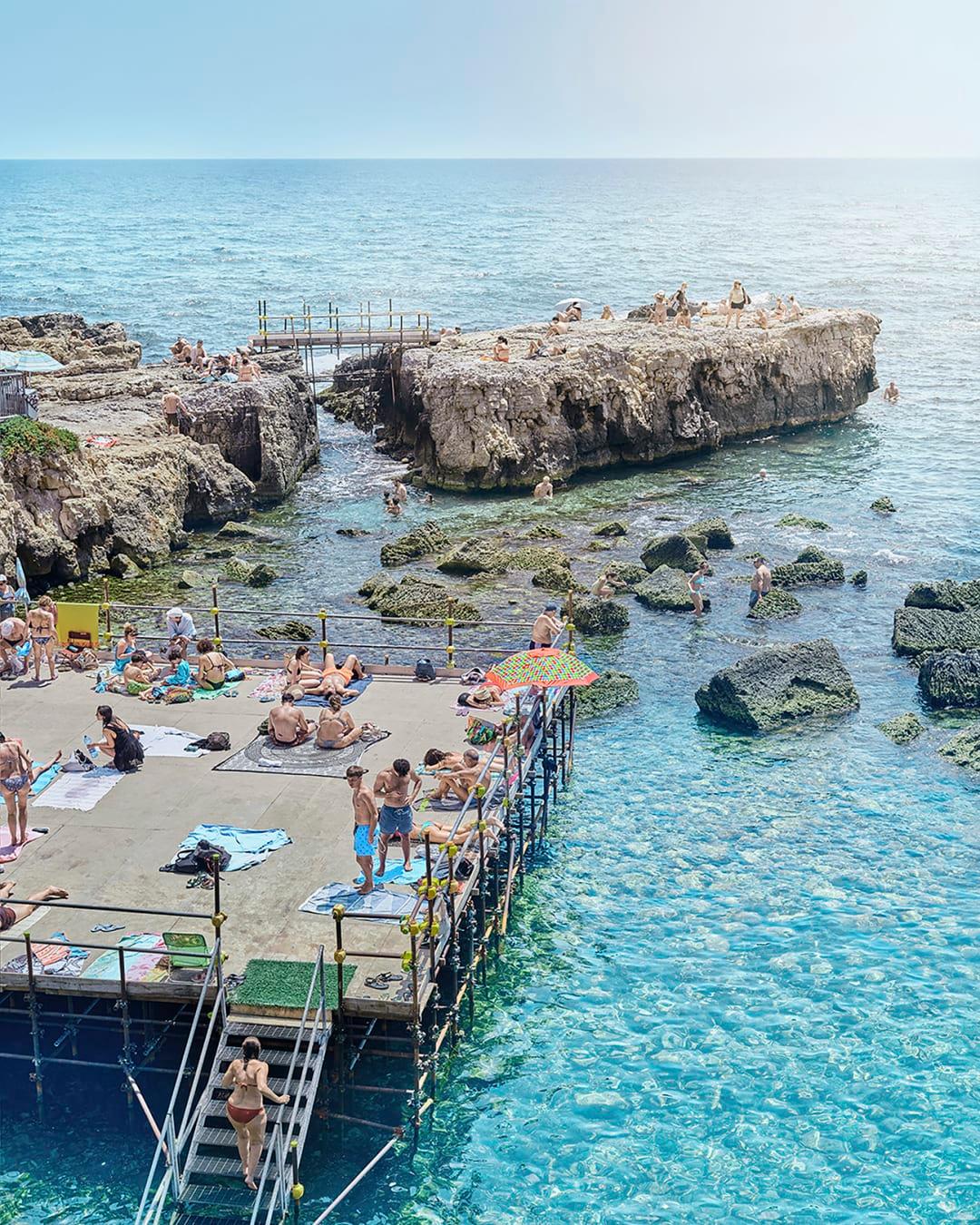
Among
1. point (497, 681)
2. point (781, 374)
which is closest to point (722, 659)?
point (497, 681)

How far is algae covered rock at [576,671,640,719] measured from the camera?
105 ft

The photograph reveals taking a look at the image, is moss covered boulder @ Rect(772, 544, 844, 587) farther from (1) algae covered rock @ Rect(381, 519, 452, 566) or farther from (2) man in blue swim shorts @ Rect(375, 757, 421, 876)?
(2) man in blue swim shorts @ Rect(375, 757, 421, 876)

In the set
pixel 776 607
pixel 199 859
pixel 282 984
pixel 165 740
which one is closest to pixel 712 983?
pixel 282 984

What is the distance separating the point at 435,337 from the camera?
6272cm

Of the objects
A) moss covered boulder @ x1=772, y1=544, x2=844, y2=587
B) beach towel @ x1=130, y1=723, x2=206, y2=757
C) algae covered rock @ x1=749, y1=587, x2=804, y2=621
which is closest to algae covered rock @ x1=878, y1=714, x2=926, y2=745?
algae covered rock @ x1=749, y1=587, x2=804, y2=621

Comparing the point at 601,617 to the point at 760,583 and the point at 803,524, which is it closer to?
the point at 760,583

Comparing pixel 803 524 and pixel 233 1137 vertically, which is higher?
pixel 803 524

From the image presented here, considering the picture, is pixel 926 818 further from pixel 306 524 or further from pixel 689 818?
pixel 306 524

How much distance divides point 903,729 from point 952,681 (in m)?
2.62

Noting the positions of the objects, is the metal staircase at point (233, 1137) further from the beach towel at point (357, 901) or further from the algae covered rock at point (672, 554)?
the algae covered rock at point (672, 554)

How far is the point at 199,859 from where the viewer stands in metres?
20.4

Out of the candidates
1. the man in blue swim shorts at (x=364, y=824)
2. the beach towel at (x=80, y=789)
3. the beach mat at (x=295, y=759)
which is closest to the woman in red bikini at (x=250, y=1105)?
the man in blue swim shorts at (x=364, y=824)

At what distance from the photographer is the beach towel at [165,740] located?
80.1 ft

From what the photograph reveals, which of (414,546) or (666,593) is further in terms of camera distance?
(414,546)
